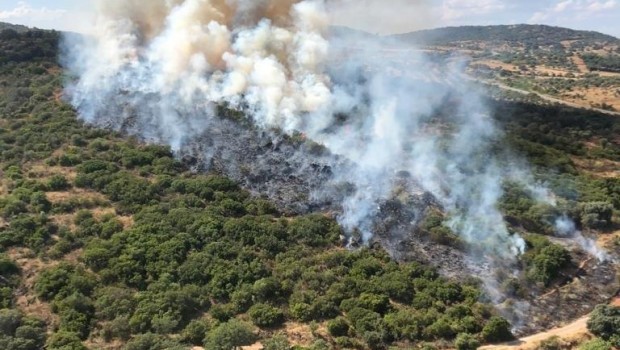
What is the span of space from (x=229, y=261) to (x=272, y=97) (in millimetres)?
23968

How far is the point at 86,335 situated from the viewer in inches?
1216

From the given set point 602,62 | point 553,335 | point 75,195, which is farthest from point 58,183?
point 602,62

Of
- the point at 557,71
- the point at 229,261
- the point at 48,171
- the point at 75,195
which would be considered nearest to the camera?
the point at 229,261

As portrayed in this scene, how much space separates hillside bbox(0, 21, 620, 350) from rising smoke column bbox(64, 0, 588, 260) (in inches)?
113

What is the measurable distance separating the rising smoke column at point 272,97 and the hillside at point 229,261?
2872 millimetres

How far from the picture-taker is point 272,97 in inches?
2217

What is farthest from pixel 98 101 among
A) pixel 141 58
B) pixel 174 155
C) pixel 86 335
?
pixel 86 335

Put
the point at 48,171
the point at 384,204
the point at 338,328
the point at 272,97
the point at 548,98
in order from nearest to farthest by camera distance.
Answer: the point at 338,328
the point at 384,204
the point at 48,171
the point at 272,97
the point at 548,98

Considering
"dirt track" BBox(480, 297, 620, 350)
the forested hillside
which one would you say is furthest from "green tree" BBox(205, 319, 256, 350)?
"dirt track" BBox(480, 297, 620, 350)

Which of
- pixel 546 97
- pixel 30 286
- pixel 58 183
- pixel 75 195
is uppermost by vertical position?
pixel 546 97

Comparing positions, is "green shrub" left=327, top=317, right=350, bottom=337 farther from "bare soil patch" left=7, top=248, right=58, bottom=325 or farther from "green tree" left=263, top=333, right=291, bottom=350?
"bare soil patch" left=7, top=248, right=58, bottom=325

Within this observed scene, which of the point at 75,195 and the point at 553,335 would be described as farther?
the point at 75,195

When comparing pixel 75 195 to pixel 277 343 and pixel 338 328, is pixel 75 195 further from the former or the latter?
pixel 338 328

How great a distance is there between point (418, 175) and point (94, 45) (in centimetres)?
5386
